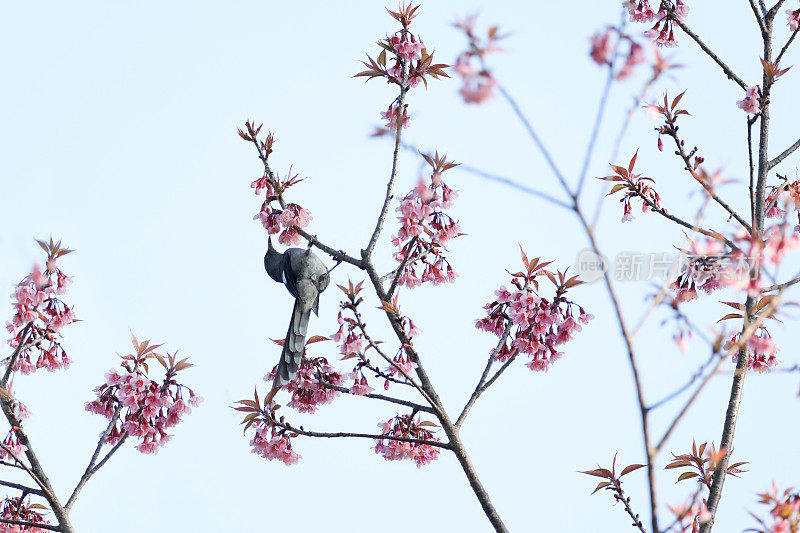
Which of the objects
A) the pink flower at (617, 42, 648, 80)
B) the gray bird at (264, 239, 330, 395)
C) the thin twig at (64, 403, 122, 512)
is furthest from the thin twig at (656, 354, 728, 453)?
the thin twig at (64, 403, 122, 512)

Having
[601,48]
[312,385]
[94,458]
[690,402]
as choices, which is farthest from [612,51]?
[94,458]

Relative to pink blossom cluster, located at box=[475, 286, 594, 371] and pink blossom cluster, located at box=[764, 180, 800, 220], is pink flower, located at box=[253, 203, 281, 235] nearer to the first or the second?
pink blossom cluster, located at box=[475, 286, 594, 371]

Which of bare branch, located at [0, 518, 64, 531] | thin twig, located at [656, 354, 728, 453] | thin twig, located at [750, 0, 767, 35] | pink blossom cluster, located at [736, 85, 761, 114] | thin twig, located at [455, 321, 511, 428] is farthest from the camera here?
thin twig, located at [750, 0, 767, 35]

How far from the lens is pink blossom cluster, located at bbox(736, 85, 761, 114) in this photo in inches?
160

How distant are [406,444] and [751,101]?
2405mm

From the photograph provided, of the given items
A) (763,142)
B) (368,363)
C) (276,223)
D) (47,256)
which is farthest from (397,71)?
(47,256)

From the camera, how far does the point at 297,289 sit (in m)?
3.77

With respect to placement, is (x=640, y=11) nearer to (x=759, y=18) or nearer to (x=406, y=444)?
(x=759, y=18)

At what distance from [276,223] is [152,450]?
1314 mm

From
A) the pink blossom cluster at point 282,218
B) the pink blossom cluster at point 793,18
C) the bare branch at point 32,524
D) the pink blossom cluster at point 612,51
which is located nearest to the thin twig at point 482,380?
the pink blossom cluster at point 282,218

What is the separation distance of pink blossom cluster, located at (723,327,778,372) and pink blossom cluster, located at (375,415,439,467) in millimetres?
1429

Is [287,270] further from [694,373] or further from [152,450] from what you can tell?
[694,373]

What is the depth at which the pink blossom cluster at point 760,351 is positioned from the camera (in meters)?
3.68

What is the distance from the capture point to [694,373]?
2.29 m
